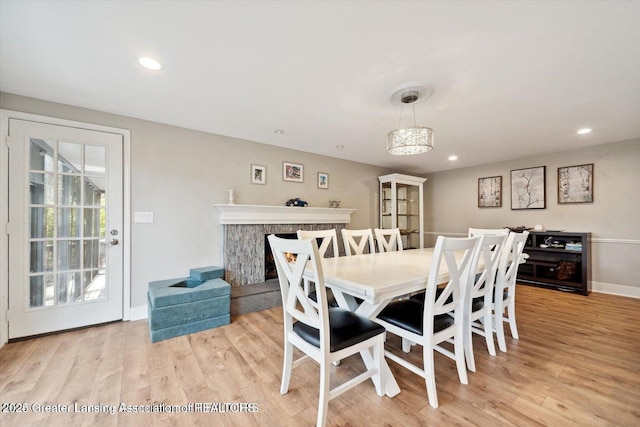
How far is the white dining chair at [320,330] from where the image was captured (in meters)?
1.29

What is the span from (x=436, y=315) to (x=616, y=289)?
4105 millimetres

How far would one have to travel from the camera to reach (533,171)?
14.3ft

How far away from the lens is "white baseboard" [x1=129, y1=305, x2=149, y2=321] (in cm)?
275

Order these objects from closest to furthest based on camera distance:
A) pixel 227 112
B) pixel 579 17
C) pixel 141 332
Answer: pixel 579 17 < pixel 141 332 < pixel 227 112

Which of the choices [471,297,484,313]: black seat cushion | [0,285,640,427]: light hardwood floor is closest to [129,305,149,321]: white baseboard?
[0,285,640,427]: light hardwood floor

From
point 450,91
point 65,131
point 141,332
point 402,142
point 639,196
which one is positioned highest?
point 450,91

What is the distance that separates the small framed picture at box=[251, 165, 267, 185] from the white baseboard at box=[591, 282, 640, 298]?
5.23 m

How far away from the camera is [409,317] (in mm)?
1699

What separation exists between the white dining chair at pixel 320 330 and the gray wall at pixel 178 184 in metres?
2.04

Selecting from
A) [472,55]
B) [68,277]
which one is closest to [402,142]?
[472,55]

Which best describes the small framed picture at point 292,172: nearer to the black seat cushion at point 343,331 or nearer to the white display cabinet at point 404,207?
the white display cabinet at point 404,207

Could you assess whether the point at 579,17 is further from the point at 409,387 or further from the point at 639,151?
the point at 639,151

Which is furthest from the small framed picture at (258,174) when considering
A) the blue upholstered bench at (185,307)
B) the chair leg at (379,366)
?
the chair leg at (379,366)

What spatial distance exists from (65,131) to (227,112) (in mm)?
1562
